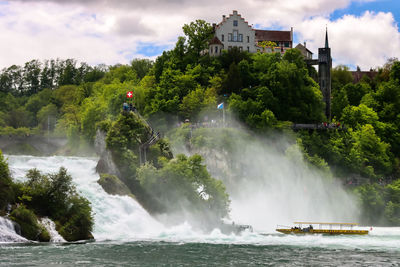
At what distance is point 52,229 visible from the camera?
63.7 meters

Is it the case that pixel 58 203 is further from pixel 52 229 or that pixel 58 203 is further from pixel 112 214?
pixel 112 214

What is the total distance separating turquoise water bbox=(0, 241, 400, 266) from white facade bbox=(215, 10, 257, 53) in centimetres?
7010

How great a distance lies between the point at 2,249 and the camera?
183 ft

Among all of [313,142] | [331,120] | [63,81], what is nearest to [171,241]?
[313,142]

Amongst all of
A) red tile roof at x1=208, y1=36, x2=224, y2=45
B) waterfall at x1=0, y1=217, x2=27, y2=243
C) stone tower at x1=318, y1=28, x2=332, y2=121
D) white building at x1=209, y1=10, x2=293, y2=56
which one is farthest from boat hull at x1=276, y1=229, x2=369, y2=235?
white building at x1=209, y1=10, x2=293, y2=56

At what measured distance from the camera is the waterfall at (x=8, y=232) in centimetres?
5928

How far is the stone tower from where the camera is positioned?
410ft

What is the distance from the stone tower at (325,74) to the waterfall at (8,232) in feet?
250

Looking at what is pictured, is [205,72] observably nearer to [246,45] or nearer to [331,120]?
[246,45]

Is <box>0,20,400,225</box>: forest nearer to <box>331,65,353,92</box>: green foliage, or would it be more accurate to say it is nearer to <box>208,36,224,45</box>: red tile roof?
<box>208,36,224,45</box>: red tile roof

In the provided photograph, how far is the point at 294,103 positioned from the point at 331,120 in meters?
15.9

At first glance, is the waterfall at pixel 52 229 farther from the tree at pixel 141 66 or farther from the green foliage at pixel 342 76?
the green foliage at pixel 342 76

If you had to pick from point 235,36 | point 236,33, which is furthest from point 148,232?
point 236,33

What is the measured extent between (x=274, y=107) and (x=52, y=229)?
56395 mm
